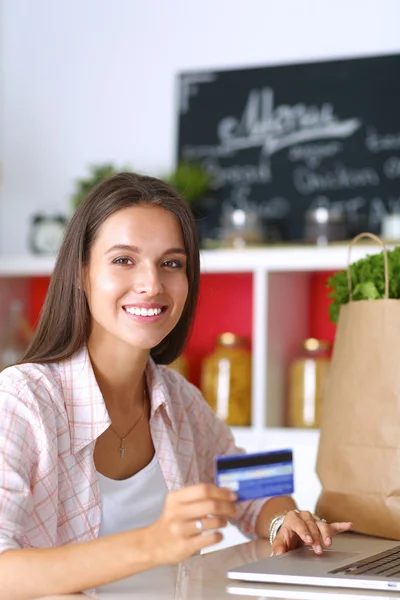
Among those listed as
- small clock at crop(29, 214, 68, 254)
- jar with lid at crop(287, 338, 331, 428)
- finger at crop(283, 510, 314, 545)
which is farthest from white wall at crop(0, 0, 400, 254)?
finger at crop(283, 510, 314, 545)

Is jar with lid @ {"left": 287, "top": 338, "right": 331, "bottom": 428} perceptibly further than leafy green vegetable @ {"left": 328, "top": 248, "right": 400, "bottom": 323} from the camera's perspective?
Yes

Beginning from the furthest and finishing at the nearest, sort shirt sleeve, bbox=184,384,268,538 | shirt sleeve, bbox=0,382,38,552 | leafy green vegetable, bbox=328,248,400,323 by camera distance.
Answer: shirt sleeve, bbox=184,384,268,538
leafy green vegetable, bbox=328,248,400,323
shirt sleeve, bbox=0,382,38,552

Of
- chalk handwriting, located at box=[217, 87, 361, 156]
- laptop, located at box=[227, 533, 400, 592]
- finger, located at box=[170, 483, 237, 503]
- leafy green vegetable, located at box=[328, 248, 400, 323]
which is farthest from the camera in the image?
chalk handwriting, located at box=[217, 87, 361, 156]

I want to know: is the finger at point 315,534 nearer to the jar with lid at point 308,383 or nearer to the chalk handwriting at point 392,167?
the jar with lid at point 308,383

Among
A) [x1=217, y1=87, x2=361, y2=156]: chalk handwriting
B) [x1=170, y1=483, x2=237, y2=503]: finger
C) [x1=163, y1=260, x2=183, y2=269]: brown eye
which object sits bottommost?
[x1=170, y1=483, x2=237, y2=503]: finger

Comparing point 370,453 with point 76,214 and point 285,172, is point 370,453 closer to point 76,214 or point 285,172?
point 76,214

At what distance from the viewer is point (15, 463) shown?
49.1 inches

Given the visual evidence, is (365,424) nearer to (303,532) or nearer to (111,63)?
(303,532)

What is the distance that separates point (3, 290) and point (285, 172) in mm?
1035

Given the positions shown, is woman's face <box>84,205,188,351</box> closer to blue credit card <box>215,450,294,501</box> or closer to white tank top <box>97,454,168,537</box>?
white tank top <box>97,454,168,537</box>

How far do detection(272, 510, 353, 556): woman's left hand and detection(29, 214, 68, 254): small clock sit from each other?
6.22ft

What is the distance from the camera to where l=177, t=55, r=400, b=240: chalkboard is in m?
2.93

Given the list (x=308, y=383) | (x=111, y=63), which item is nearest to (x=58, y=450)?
(x=308, y=383)

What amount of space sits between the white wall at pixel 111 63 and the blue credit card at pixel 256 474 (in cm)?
211
